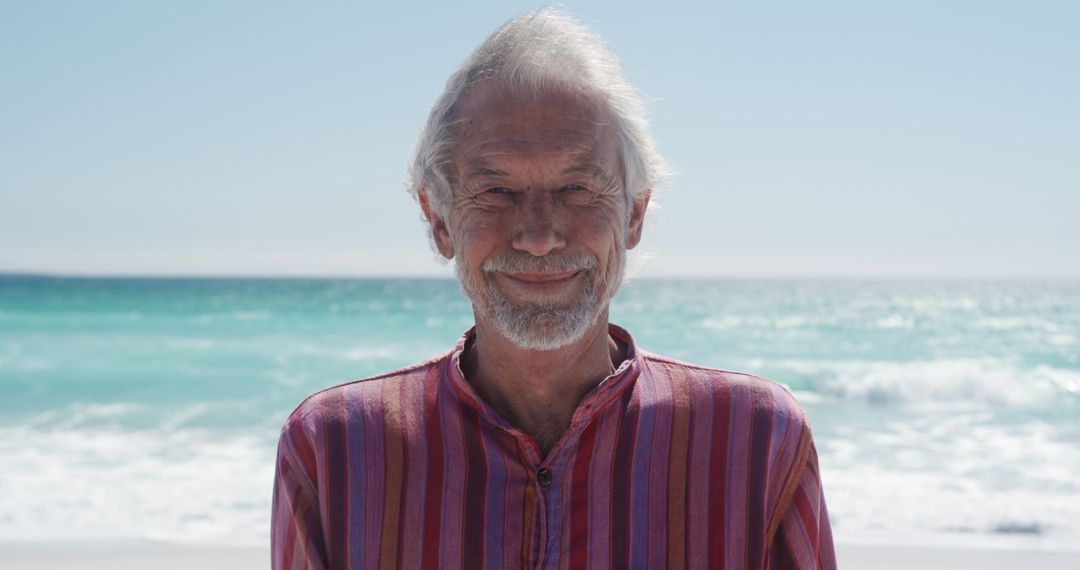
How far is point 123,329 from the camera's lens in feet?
84.8

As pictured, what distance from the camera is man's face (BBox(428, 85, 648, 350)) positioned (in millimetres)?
1540

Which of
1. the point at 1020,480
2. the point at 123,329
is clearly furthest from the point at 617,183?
the point at 123,329

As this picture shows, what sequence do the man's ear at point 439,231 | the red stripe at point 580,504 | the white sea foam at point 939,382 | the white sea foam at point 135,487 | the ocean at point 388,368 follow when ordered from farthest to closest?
the white sea foam at point 939,382, the ocean at point 388,368, the white sea foam at point 135,487, the man's ear at point 439,231, the red stripe at point 580,504

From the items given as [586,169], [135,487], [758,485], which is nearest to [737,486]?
[758,485]

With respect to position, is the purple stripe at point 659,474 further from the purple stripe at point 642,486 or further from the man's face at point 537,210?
the man's face at point 537,210

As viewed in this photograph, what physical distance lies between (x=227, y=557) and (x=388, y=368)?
1249 centimetres

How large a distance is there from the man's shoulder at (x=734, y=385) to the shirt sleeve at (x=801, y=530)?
0.36 feet

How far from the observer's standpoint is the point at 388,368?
17875 mm

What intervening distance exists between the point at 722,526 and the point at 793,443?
208mm

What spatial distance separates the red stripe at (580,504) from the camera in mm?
1474

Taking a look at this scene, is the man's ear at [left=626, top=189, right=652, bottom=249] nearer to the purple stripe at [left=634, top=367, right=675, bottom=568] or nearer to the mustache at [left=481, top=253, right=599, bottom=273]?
the mustache at [left=481, top=253, right=599, bottom=273]

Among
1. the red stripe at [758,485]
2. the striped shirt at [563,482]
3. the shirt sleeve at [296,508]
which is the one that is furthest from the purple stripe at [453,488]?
the red stripe at [758,485]

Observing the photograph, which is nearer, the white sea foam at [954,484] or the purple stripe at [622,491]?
the purple stripe at [622,491]

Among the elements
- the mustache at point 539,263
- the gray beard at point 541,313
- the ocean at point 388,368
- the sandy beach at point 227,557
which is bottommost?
the ocean at point 388,368
